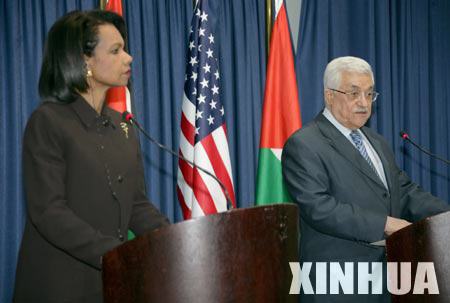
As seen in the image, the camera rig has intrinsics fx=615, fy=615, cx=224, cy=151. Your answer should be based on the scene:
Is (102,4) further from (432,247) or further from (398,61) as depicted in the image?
(432,247)

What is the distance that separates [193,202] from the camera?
3.73m

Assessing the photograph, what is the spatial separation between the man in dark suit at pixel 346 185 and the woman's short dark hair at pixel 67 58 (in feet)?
3.53

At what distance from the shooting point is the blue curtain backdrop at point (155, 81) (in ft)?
12.5

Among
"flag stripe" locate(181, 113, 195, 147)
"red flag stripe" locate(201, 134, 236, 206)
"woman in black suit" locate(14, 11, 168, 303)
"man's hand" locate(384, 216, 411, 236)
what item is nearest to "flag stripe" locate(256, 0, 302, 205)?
"red flag stripe" locate(201, 134, 236, 206)

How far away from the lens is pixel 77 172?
183 centimetres

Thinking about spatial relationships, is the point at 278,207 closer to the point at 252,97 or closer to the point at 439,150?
the point at 252,97

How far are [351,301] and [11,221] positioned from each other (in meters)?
2.24

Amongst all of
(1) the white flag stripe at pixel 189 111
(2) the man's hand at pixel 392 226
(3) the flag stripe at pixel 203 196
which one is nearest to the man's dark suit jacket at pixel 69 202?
(2) the man's hand at pixel 392 226

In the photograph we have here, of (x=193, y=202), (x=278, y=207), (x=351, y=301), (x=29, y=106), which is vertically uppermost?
(x=29, y=106)

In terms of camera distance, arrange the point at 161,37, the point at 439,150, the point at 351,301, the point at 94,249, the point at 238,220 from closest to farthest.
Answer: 1. the point at 238,220
2. the point at 94,249
3. the point at 351,301
4. the point at 161,37
5. the point at 439,150

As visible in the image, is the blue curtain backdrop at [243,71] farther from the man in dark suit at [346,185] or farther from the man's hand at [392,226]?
the man's hand at [392,226]

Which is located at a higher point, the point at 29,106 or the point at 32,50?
the point at 32,50

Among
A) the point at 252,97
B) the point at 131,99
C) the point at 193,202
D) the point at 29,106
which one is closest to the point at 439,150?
the point at 252,97

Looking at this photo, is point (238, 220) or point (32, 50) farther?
point (32, 50)
